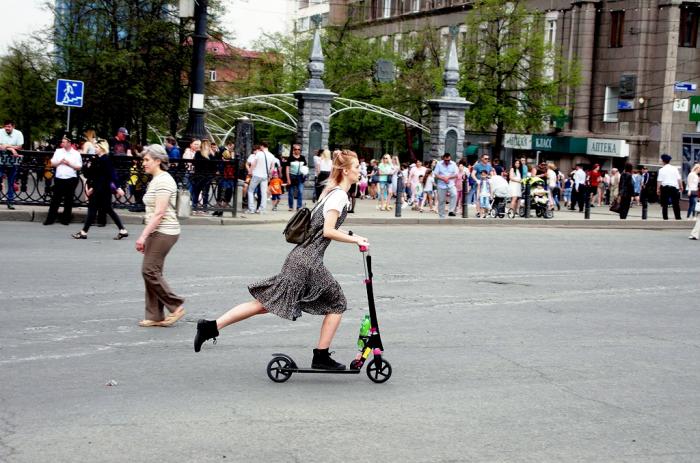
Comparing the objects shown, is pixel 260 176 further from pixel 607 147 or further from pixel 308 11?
pixel 308 11

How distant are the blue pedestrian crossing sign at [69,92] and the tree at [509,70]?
2592 cm

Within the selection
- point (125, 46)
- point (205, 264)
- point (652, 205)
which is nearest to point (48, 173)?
point (205, 264)

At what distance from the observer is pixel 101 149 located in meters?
21.8

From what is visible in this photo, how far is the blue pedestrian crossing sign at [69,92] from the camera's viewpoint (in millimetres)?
26359

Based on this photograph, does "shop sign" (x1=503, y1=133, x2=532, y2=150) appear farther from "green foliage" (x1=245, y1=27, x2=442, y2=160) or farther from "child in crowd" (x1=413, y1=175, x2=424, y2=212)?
"child in crowd" (x1=413, y1=175, x2=424, y2=212)

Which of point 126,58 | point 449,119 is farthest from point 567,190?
point 126,58

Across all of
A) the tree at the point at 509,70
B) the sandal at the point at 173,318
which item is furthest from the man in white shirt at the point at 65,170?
the tree at the point at 509,70

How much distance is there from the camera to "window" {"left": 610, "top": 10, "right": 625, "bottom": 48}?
5347cm

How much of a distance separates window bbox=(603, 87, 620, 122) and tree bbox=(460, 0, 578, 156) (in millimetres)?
4306

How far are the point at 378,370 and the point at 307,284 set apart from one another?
796 millimetres

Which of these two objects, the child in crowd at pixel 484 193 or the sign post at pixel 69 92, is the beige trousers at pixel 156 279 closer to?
the sign post at pixel 69 92

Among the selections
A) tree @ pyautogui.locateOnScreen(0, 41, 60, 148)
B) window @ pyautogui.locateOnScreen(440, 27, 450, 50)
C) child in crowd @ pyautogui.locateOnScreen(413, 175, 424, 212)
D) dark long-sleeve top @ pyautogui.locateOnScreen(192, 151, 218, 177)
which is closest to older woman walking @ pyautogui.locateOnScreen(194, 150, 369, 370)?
dark long-sleeve top @ pyautogui.locateOnScreen(192, 151, 218, 177)

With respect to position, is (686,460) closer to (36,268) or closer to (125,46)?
(36,268)

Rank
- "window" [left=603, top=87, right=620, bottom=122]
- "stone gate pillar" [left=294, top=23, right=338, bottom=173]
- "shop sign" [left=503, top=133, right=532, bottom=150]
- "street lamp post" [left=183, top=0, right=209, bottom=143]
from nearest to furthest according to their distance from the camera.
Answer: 1. "street lamp post" [left=183, top=0, right=209, bottom=143]
2. "stone gate pillar" [left=294, top=23, right=338, bottom=173]
3. "window" [left=603, top=87, right=620, bottom=122]
4. "shop sign" [left=503, top=133, right=532, bottom=150]
